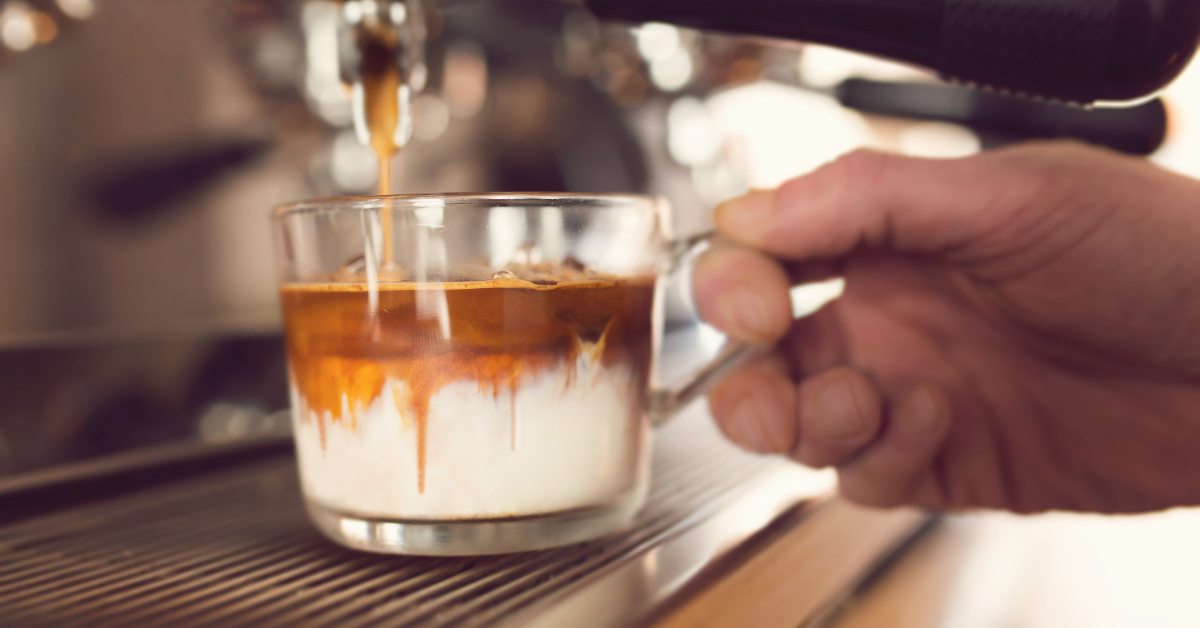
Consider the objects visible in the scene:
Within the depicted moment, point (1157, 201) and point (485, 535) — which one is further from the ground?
point (1157, 201)

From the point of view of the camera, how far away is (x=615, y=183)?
818 mm

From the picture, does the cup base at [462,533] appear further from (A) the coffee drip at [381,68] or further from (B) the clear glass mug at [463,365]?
(A) the coffee drip at [381,68]

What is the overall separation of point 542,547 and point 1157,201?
1.24ft

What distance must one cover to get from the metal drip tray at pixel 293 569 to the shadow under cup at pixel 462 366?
0.02 metres

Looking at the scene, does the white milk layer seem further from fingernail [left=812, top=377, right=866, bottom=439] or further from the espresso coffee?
fingernail [left=812, top=377, right=866, bottom=439]

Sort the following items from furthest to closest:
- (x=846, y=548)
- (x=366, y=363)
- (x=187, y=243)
Answer: (x=187, y=243), (x=846, y=548), (x=366, y=363)

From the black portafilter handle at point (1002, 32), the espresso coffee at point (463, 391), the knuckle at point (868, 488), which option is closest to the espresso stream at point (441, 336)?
the espresso coffee at point (463, 391)

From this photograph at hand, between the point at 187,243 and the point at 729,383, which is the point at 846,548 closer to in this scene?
the point at 729,383

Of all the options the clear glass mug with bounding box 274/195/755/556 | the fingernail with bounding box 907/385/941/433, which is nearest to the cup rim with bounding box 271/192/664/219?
the clear glass mug with bounding box 274/195/755/556

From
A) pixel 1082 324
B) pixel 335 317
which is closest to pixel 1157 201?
pixel 1082 324

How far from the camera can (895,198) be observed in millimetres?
449

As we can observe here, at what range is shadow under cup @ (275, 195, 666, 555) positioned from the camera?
0.99ft

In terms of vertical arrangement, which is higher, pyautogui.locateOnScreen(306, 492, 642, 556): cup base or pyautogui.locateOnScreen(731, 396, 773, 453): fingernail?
pyautogui.locateOnScreen(306, 492, 642, 556): cup base

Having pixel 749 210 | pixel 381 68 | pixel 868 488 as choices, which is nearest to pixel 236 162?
pixel 381 68
